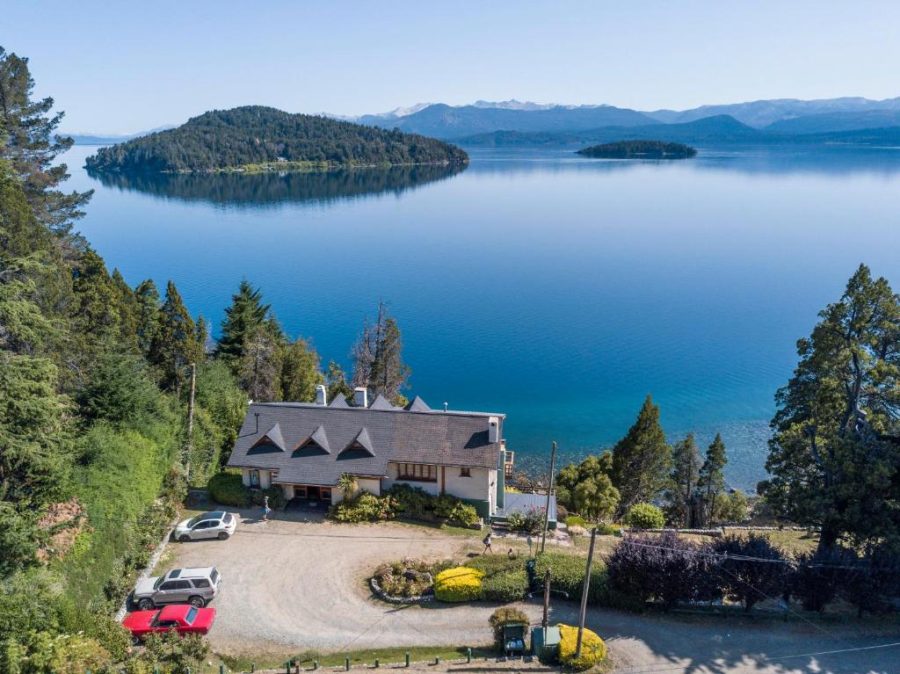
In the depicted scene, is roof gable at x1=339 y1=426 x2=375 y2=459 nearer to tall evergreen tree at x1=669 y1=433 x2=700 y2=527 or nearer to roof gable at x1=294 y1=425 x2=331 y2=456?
roof gable at x1=294 y1=425 x2=331 y2=456

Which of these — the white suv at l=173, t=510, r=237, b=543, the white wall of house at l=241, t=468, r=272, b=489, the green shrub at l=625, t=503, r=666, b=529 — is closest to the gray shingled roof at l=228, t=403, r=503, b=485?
the white wall of house at l=241, t=468, r=272, b=489

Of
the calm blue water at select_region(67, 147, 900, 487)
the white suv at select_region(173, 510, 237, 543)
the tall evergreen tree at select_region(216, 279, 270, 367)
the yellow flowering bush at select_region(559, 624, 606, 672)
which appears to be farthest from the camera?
the calm blue water at select_region(67, 147, 900, 487)

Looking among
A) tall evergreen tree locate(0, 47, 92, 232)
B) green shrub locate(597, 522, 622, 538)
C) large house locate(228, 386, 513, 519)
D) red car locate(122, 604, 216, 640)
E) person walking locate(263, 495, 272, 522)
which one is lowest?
green shrub locate(597, 522, 622, 538)

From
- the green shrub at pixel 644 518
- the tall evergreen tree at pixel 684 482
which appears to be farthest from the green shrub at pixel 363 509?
the tall evergreen tree at pixel 684 482

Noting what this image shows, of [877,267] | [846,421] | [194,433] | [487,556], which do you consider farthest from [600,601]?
[877,267]

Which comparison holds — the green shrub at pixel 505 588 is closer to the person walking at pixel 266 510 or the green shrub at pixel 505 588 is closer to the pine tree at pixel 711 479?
the person walking at pixel 266 510

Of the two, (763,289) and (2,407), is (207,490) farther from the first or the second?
(763,289)

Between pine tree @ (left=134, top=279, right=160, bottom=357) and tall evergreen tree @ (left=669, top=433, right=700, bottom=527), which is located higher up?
pine tree @ (left=134, top=279, right=160, bottom=357)

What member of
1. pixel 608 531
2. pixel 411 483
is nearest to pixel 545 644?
pixel 608 531
